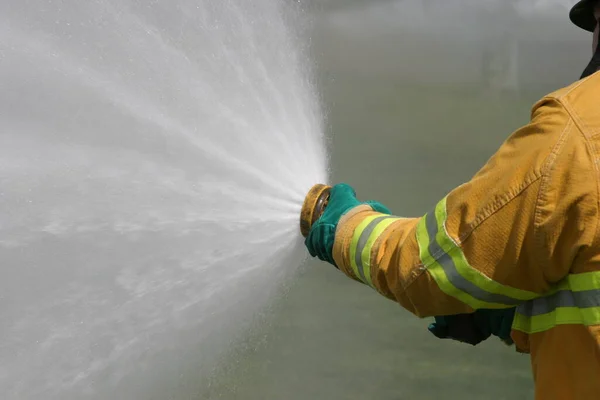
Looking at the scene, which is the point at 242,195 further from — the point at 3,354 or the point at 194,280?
the point at 3,354

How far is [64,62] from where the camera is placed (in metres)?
2.29

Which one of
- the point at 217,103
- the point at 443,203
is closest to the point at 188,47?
the point at 217,103

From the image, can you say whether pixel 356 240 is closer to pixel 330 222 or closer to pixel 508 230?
pixel 330 222

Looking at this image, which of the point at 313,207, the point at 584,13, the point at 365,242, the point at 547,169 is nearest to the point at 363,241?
the point at 365,242

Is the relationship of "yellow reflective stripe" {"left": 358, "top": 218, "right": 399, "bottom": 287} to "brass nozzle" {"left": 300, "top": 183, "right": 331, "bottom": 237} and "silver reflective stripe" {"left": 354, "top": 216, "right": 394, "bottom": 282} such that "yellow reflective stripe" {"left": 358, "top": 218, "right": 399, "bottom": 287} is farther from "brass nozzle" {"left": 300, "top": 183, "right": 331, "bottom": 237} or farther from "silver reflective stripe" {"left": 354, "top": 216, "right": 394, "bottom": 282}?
"brass nozzle" {"left": 300, "top": 183, "right": 331, "bottom": 237}

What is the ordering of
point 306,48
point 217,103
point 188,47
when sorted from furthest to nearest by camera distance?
point 306,48 < point 188,47 < point 217,103

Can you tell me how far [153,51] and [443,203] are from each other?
5.31 ft

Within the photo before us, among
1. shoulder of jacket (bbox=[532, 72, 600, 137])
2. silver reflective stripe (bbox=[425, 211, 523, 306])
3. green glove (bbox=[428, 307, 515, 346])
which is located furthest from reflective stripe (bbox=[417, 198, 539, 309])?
green glove (bbox=[428, 307, 515, 346])

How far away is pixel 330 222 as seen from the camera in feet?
4.82

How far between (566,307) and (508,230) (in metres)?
0.16

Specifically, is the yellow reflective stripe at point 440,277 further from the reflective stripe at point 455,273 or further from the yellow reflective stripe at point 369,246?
the yellow reflective stripe at point 369,246

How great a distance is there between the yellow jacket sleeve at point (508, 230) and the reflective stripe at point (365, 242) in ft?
0.17

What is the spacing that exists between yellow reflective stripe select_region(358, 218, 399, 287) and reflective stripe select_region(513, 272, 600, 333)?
0.91 feet

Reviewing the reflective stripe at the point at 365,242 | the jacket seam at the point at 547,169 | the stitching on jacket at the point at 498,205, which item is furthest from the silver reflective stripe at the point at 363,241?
the jacket seam at the point at 547,169
